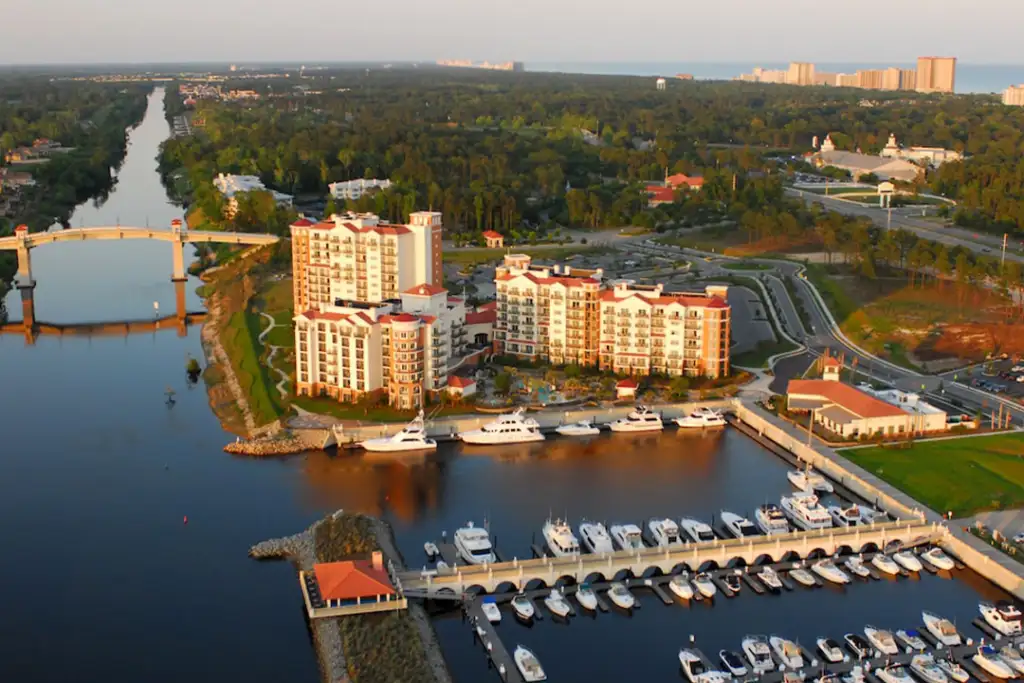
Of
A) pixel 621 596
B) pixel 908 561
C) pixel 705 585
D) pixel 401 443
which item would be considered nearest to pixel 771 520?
pixel 908 561

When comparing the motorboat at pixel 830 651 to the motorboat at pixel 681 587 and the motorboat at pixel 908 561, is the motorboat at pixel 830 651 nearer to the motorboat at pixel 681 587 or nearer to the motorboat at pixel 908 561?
the motorboat at pixel 681 587

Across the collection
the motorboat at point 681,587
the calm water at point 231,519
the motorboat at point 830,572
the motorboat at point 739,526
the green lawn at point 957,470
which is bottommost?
the calm water at point 231,519

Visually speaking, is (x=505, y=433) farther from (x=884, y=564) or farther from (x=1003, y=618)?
(x=1003, y=618)

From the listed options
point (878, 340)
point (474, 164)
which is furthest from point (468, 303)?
point (474, 164)

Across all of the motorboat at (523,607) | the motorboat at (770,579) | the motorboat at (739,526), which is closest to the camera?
the motorboat at (523,607)

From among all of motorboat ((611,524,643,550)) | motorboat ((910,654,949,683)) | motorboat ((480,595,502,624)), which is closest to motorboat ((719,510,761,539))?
motorboat ((611,524,643,550))

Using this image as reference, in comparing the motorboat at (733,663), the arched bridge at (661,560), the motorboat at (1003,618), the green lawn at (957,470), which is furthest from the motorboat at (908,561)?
the motorboat at (733,663)
